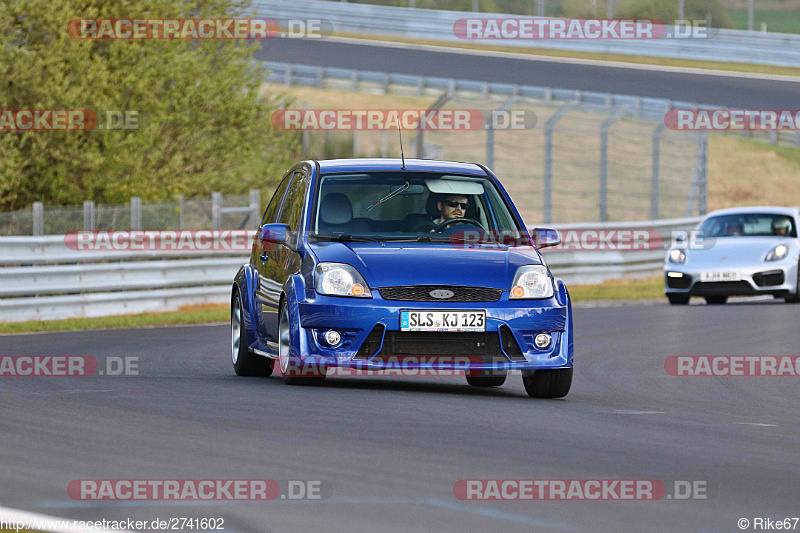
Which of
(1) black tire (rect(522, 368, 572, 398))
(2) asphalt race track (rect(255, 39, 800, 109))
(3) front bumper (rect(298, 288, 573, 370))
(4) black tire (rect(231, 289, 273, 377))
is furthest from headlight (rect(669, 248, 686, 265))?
(2) asphalt race track (rect(255, 39, 800, 109))

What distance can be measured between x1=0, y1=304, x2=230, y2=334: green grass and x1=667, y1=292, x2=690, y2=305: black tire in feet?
20.6

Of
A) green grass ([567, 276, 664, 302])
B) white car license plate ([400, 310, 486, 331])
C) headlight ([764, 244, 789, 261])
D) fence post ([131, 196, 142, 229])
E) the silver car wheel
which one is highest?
white car license plate ([400, 310, 486, 331])

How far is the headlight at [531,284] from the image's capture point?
10.3 metres

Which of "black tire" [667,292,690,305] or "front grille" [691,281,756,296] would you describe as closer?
"front grille" [691,281,756,296]

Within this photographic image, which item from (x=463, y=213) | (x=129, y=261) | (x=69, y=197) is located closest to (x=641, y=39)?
(x=69, y=197)

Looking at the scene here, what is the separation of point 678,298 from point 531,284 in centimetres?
1256

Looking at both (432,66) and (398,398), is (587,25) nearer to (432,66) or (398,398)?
(432,66)

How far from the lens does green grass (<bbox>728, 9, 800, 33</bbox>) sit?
168ft

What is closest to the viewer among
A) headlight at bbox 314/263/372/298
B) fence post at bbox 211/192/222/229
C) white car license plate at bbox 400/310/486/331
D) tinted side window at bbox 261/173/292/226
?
white car license plate at bbox 400/310/486/331

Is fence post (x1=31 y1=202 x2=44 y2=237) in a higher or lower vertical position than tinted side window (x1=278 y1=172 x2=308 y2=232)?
lower

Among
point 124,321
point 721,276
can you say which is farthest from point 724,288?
point 124,321

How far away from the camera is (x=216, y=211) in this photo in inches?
896

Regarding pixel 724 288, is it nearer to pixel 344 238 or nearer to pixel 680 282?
pixel 680 282

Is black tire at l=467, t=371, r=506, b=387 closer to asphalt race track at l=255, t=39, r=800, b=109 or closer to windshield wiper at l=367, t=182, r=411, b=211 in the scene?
windshield wiper at l=367, t=182, r=411, b=211
